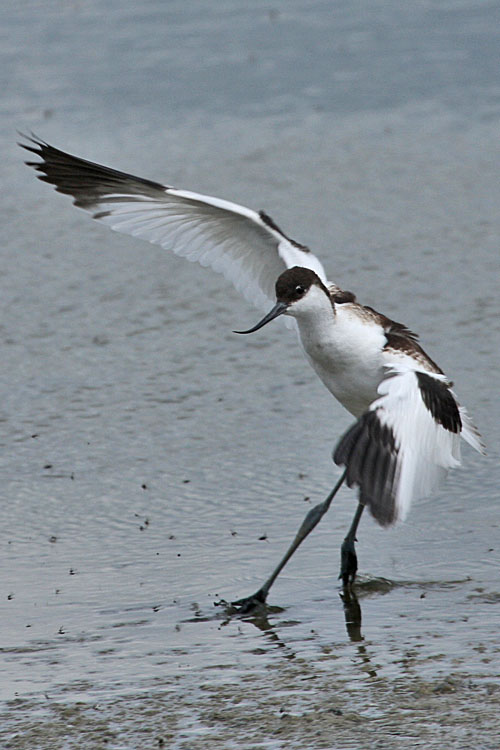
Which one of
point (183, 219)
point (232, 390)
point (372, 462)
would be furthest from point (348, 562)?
point (232, 390)

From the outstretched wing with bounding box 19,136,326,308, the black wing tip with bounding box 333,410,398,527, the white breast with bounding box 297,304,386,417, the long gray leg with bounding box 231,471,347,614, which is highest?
the outstretched wing with bounding box 19,136,326,308

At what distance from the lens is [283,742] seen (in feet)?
14.7

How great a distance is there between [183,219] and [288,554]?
1767 mm

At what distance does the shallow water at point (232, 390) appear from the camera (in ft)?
16.4

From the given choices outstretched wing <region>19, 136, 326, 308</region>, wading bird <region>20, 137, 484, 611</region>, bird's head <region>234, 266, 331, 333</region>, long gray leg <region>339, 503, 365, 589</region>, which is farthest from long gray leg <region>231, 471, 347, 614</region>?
outstretched wing <region>19, 136, 326, 308</region>

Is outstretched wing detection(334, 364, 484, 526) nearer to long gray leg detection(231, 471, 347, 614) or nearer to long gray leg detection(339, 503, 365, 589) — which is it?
long gray leg detection(231, 471, 347, 614)

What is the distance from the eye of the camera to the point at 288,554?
599cm

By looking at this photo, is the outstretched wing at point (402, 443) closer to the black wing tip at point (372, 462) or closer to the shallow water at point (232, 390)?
the black wing tip at point (372, 462)

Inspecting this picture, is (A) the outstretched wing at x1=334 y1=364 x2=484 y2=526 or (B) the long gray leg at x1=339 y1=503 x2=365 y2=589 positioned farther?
(B) the long gray leg at x1=339 y1=503 x2=365 y2=589

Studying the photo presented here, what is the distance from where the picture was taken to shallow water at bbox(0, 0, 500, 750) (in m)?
4.98

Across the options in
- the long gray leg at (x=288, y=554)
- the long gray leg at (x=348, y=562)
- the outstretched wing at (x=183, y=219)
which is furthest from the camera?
the outstretched wing at (x=183, y=219)

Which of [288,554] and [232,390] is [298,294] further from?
[232,390]

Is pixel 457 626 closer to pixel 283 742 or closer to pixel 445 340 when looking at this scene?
pixel 283 742

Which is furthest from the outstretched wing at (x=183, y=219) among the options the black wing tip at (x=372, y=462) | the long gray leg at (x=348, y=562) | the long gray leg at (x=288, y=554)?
the black wing tip at (x=372, y=462)
